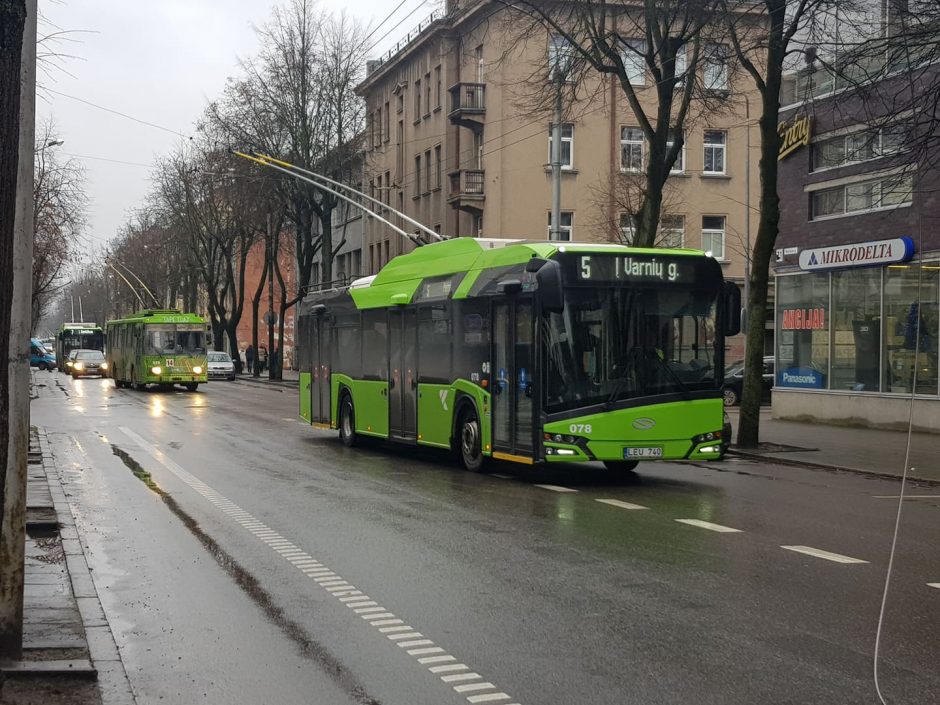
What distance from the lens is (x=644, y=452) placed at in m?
14.4

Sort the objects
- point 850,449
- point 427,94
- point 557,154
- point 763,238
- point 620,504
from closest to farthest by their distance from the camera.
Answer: point 620,504
point 763,238
point 850,449
point 557,154
point 427,94

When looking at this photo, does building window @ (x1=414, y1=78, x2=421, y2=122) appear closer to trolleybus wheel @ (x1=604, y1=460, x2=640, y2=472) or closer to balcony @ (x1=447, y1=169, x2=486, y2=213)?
balcony @ (x1=447, y1=169, x2=486, y2=213)

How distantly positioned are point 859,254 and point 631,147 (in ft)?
79.1

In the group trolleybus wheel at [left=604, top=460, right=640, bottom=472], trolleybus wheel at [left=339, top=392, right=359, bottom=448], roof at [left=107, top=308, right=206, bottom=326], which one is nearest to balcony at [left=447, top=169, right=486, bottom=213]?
roof at [left=107, top=308, right=206, bottom=326]

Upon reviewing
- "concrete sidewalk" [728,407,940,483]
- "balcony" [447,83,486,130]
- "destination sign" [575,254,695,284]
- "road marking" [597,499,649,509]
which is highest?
"balcony" [447,83,486,130]

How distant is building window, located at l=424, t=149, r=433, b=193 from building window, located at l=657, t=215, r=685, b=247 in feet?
36.4

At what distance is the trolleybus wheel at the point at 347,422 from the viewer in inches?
816

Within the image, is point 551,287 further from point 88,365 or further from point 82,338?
point 82,338

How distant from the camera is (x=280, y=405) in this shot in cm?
3553

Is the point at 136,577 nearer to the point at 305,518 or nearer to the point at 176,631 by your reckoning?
the point at 176,631

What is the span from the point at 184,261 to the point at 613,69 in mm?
60466

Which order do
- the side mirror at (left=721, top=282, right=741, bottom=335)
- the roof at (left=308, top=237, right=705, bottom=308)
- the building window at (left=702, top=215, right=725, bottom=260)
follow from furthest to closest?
the building window at (left=702, top=215, right=725, bottom=260), the side mirror at (left=721, top=282, right=741, bottom=335), the roof at (left=308, top=237, right=705, bottom=308)

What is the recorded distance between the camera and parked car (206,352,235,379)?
2491 inches

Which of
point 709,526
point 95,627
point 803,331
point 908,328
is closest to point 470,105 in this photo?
point 803,331
